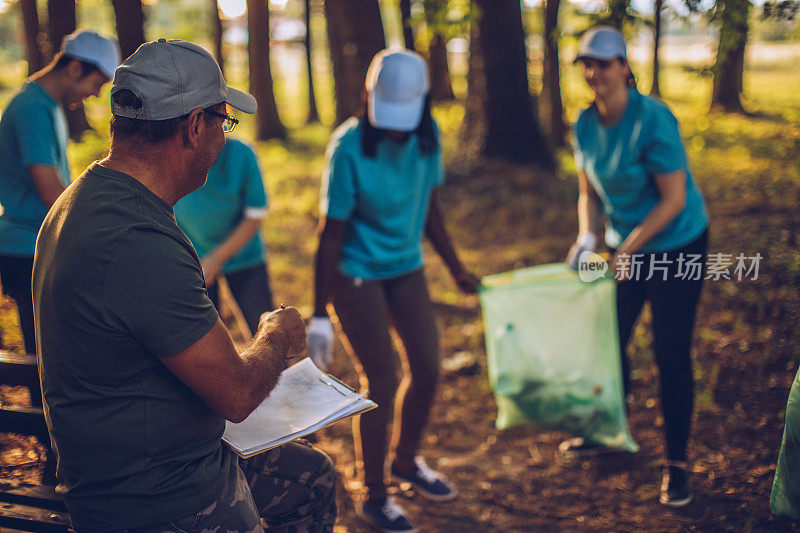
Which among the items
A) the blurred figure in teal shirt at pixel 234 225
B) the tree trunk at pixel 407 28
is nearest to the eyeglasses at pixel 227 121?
the blurred figure in teal shirt at pixel 234 225

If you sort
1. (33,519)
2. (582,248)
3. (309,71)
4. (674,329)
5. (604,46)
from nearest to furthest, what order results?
(33,519), (604,46), (674,329), (582,248), (309,71)

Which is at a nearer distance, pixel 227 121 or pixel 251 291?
pixel 227 121

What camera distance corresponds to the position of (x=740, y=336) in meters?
4.76

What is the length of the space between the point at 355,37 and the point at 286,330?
224 inches

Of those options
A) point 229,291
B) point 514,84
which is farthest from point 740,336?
point 514,84

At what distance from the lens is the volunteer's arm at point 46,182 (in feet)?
10.4

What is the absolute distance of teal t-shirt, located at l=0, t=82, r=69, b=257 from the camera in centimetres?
318

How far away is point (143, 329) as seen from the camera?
5.29ft

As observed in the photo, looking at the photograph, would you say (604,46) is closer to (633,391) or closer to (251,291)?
(251,291)

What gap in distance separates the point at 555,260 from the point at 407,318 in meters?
3.41

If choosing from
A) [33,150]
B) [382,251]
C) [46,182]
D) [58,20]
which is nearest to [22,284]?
[46,182]

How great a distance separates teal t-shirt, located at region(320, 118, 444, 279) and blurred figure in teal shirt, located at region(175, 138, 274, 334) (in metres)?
0.58

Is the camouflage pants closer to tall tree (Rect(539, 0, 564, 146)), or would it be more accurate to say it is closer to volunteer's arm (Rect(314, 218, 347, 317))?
volunteer's arm (Rect(314, 218, 347, 317))

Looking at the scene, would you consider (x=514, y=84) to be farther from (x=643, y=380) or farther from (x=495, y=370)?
(x=495, y=370)
